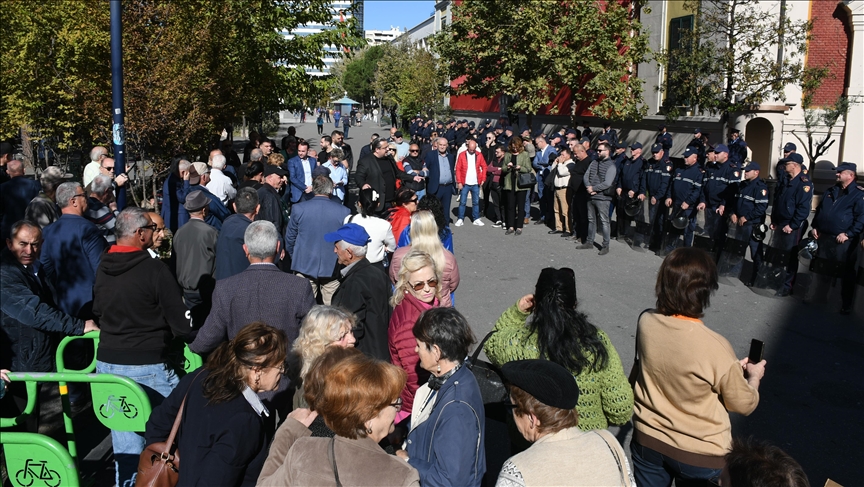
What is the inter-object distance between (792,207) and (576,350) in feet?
25.6

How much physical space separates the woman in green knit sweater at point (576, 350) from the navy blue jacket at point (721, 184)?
840 cm

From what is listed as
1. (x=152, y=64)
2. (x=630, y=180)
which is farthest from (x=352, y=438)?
(x=630, y=180)

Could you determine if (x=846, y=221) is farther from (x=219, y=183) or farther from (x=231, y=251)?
(x=219, y=183)

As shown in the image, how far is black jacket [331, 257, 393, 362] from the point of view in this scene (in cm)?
510

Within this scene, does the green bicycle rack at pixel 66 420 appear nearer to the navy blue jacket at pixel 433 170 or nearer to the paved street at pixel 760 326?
the paved street at pixel 760 326

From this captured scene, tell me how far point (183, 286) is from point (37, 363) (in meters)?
1.73

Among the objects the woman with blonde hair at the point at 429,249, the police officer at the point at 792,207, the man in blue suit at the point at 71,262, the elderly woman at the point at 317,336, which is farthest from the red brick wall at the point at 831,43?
the elderly woman at the point at 317,336

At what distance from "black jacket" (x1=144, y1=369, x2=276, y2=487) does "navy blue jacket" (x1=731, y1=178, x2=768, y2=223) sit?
916cm

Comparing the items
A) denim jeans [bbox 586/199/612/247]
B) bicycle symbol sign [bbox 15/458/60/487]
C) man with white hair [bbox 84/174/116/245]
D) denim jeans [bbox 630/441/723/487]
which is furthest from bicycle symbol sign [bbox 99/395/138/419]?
denim jeans [bbox 586/199/612/247]

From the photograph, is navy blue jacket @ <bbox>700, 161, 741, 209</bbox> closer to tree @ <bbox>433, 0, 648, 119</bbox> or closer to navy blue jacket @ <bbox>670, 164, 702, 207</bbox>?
navy blue jacket @ <bbox>670, 164, 702, 207</bbox>

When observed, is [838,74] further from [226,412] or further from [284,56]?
[226,412]

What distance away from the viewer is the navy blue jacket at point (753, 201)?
1062 centimetres

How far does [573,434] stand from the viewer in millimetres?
2949

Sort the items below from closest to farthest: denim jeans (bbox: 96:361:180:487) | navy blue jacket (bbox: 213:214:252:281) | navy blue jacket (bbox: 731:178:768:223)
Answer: denim jeans (bbox: 96:361:180:487) < navy blue jacket (bbox: 213:214:252:281) < navy blue jacket (bbox: 731:178:768:223)
